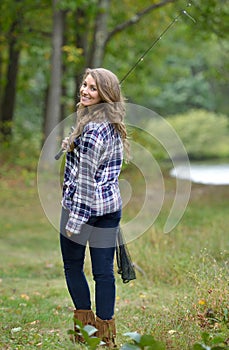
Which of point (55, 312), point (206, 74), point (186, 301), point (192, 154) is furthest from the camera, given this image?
point (192, 154)

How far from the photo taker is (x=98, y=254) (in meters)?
4.10

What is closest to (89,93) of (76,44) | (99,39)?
(99,39)

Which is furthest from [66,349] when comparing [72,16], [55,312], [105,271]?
[72,16]

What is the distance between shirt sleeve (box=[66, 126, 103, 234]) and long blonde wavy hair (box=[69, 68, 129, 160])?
12 cm

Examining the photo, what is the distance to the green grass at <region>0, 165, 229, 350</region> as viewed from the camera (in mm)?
4383

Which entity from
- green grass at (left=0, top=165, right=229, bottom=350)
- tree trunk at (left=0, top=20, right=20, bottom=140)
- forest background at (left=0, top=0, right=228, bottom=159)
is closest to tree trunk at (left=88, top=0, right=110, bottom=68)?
forest background at (left=0, top=0, right=228, bottom=159)

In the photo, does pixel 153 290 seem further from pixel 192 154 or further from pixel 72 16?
pixel 192 154

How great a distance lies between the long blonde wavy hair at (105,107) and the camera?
4.07 metres

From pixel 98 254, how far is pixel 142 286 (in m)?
2.61

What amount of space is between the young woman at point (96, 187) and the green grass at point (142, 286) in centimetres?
44

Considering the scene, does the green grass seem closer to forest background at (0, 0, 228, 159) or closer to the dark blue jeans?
the dark blue jeans

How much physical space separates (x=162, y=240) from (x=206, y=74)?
11.8m

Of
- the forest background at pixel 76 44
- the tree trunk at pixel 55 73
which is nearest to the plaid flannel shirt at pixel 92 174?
the forest background at pixel 76 44

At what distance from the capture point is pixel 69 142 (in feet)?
13.3
